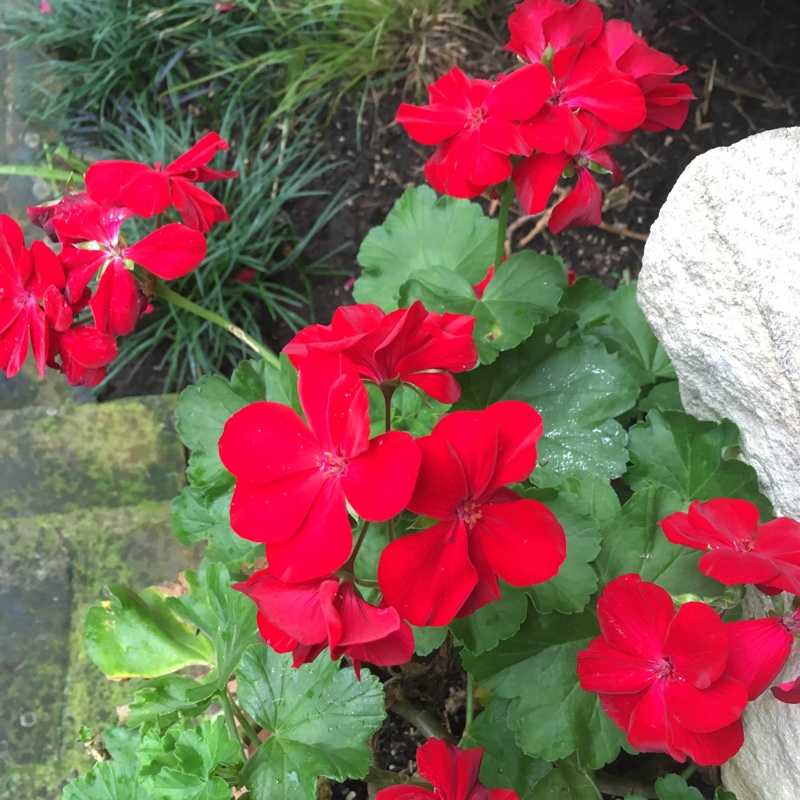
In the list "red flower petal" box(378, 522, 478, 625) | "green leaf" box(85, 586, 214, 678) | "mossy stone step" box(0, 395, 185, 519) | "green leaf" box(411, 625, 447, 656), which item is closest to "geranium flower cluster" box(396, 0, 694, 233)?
"red flower petal" box(378, 522, 478, 625)

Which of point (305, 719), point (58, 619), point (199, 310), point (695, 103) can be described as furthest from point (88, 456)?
point (695, 103)

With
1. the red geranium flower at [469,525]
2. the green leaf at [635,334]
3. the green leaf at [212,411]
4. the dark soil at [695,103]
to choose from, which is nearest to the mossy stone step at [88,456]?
the dark soil at [695,103]

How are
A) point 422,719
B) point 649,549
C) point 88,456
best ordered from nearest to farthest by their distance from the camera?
point 649,549, point 422,719, point 88,456

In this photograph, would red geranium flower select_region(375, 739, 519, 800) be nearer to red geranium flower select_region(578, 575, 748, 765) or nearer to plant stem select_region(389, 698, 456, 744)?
red geranium flower select_region(578, 575, 748, 765)

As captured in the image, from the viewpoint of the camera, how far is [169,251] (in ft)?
3.35

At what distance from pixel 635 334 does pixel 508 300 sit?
1.14 feet

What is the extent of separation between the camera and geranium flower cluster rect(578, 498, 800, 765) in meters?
0.74

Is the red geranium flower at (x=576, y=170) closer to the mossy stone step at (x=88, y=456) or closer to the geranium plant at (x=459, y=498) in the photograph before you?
the geranium plant at (x=459, y=498)

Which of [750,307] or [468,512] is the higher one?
[750,307]

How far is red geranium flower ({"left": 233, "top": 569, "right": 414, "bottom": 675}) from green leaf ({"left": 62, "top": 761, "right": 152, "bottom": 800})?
493 mm

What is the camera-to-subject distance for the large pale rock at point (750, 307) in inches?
34.4

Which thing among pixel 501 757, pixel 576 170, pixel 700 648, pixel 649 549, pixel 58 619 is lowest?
pixel 58 619

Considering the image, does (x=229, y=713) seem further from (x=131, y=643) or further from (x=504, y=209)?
(x=504, y=209)

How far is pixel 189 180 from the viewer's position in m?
1.09
